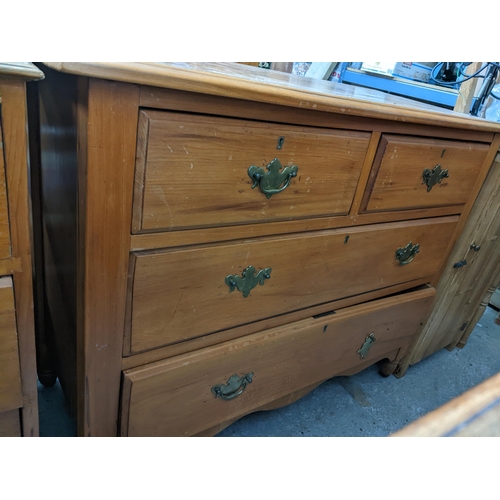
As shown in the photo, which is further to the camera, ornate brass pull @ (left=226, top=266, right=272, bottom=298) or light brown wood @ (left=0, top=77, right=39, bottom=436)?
ornate brass pull @ (left=226, top=266, right=272, bottom=298)

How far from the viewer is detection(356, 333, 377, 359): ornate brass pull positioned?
1119 millimetres

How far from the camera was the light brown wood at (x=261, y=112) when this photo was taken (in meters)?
0.51

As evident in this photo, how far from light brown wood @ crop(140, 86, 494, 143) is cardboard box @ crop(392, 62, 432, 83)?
73.8 inches

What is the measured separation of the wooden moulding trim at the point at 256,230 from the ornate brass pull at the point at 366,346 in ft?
1.20

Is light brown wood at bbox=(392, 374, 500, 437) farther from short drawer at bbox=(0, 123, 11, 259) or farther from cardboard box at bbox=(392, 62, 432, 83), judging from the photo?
cardboard box at bbox=(392, 62, 432, 83)

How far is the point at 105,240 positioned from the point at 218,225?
19cm

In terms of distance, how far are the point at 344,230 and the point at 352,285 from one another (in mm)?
187

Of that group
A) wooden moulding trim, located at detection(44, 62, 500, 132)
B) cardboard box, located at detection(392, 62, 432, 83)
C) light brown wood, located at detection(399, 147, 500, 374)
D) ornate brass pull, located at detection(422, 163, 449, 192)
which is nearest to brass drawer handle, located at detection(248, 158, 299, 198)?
wooden moulding trim, located at detection(44, 62, 500, 132)

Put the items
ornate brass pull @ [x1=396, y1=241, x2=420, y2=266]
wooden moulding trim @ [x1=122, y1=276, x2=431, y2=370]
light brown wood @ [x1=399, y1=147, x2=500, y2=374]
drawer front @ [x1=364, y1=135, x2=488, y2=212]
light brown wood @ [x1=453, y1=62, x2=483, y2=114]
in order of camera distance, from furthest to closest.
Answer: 1. light brown wood @ [x1=453, y1=62, x2=483, y2=114]
2. light brown wood @ [x1=399, y1=147, x2=500, y2=374]
3. ornate brass pull @ [x1=396, y1=241, x2=420, y2=266]
4. drawer front @ [x1=364, y1=135, x2=488, y2=212]
5. wooden moulding trim @ [x1=122, y1=276, x2=431, y2=370]

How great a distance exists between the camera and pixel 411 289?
1.21 metres

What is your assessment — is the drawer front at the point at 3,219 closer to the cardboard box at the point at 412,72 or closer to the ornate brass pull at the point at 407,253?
the ornate brass pull at the point at 407,253

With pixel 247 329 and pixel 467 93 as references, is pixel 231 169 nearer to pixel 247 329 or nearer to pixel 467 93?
pixel 247 329

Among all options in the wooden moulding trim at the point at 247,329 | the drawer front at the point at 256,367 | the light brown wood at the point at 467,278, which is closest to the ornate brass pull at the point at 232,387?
the drawer front at the point at 256,367
